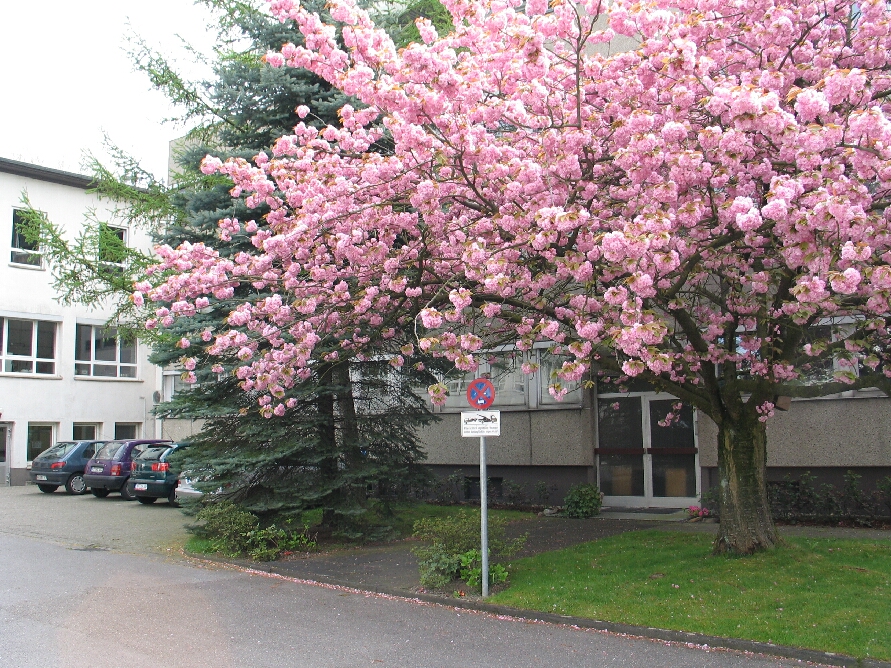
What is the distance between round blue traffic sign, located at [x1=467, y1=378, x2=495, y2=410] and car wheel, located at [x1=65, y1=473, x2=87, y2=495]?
1894 centimetres

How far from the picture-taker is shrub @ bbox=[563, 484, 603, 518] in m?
15.5

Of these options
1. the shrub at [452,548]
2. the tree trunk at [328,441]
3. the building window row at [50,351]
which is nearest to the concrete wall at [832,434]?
the shrub at [452,548]

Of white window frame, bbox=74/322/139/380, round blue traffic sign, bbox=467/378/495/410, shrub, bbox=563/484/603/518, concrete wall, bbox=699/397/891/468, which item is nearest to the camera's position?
round blue traffic sign, bbox=467/378/495/410

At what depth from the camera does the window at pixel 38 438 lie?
29719mm

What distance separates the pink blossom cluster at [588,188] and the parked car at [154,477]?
10.8 m

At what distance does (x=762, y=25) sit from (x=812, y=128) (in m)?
2.02

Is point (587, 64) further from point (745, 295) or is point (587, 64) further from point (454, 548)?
point (454, 548)

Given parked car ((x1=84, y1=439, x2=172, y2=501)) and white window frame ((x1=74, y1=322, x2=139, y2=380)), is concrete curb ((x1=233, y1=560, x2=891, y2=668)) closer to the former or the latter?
parked car ((x1=84, y1=439, x2=172, y2=501))

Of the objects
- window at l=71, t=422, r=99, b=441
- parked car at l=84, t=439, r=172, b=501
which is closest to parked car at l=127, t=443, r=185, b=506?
parked car at l=84, t=439, r=172, b=501

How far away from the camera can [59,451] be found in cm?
2503

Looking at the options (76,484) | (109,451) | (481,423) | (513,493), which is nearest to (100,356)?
(76,484)

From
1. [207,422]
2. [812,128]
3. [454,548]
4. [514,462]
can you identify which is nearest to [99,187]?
[207,422]

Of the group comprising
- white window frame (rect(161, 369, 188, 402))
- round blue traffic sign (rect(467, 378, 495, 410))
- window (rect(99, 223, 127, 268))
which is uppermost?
window (rect(99, 223, 127, 268))

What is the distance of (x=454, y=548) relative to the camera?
9852 millimetres
